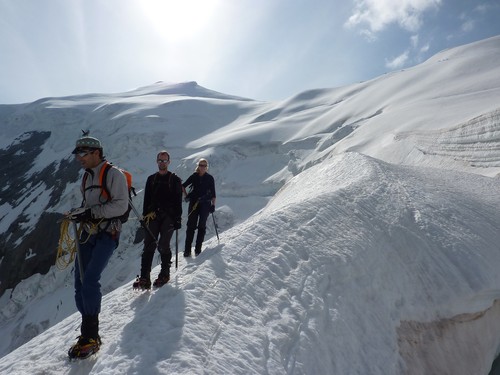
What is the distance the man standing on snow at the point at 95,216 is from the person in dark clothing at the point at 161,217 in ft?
4.30

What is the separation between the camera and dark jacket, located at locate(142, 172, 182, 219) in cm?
578

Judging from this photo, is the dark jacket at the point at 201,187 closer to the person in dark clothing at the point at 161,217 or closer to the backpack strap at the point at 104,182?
the person in dark clothing at the point at 161,217

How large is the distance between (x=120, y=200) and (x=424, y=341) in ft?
14.8

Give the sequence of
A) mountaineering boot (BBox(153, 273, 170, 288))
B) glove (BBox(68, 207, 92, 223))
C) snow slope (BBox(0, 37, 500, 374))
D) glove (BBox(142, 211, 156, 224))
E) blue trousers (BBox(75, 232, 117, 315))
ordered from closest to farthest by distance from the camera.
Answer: snow slope (BBox(0, 37, 500, 374))
blue trousers (BBox(75, 232, 117, 315))
glove (BBox(68, 207, 92, 223))
mountaineering boot (BBox(153, 273, 170, 288))
glove (BBox(142, 211, 156, 224))

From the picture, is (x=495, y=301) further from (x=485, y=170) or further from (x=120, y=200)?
(x=485, y=170)

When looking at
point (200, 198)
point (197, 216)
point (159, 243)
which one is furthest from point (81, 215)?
point (197, 216)

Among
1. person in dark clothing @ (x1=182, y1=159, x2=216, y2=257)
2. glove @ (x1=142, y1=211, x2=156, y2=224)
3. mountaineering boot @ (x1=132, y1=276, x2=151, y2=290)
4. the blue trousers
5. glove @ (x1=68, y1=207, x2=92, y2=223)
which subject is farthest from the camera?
person in dark clothing @ (x1=182, y1=159, x2=216, y2=257)

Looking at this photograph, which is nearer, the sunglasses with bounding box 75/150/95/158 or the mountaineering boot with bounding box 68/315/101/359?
the mountaineering boot with bounding box 68/315/101/359

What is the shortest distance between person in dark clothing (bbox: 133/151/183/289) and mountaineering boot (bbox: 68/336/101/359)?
1.65 m

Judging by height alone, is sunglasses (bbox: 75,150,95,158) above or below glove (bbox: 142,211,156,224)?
above

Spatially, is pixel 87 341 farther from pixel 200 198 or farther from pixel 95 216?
pixel 200 198

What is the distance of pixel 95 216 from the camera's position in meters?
4.07

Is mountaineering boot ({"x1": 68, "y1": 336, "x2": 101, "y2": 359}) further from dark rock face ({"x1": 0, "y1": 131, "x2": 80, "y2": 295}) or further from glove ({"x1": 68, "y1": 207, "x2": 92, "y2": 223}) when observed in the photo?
dark rock face ({"x1": 0, "y1": 131, "x2": 80, "y2": 295})

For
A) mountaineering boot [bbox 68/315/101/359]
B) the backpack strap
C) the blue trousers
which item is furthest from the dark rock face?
mountaineering boot [bbox 68/315/101/359]
